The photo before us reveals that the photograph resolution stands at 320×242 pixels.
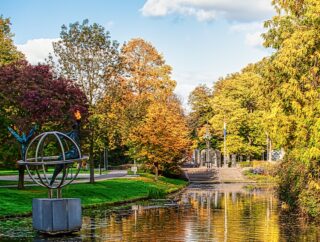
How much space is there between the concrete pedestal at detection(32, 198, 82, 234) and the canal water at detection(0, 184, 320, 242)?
336 mm

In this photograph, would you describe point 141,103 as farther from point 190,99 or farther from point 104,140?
point 190,99

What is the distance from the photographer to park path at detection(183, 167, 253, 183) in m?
69.7

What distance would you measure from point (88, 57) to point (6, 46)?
464 inches

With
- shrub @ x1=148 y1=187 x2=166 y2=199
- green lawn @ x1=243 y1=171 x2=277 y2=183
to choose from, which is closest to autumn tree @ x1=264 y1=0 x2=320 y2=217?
shrub @ x1=148 y1=187 x2=166 y2=199

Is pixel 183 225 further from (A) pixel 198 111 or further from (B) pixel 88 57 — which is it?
(A) pixel 198 111

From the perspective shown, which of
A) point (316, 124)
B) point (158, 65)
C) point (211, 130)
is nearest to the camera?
point (316, 124)

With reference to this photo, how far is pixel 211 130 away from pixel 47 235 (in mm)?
70800

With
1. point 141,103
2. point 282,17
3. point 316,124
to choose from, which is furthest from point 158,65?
point 316,124

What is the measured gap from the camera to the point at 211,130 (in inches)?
3568

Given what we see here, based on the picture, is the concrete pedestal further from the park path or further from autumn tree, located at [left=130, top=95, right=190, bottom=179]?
the park path

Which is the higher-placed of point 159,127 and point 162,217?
point 159,127

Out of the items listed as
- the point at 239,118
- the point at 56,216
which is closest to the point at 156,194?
the point at 56,216

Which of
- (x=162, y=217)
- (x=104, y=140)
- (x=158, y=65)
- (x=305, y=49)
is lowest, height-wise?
(x=162, y=217)

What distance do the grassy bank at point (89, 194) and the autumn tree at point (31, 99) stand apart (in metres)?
2.59
